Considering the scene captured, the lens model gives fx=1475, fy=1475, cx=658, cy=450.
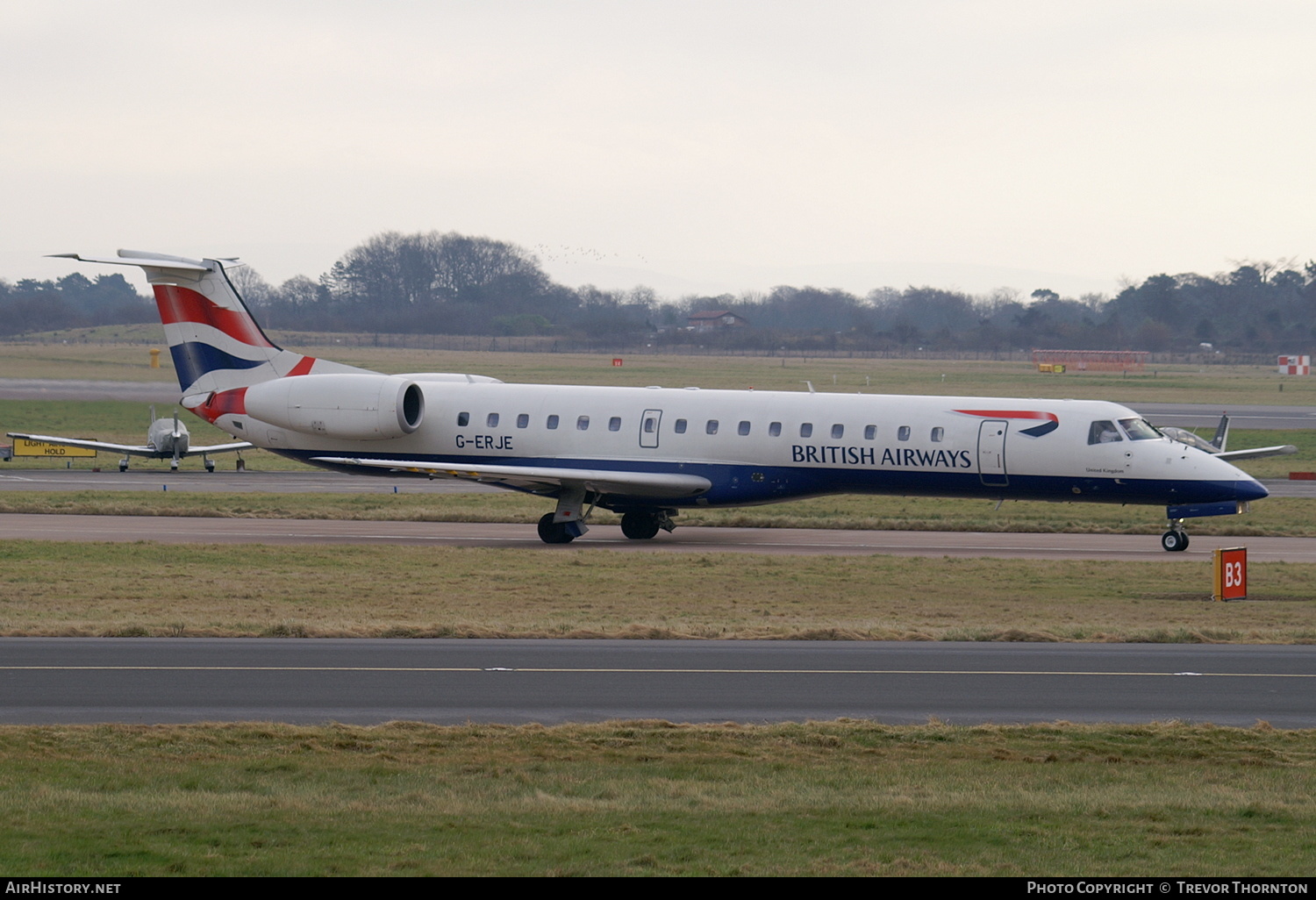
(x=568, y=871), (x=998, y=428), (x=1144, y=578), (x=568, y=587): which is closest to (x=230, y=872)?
(x=568, y=871)

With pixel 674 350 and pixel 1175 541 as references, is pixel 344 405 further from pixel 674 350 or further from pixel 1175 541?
pixel 674 350

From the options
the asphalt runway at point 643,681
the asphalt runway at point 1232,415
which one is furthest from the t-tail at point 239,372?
the asphalt runway at point 1232,415

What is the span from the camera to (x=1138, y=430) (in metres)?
29.7

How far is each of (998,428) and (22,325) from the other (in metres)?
151

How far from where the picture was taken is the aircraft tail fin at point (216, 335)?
34.1 meters

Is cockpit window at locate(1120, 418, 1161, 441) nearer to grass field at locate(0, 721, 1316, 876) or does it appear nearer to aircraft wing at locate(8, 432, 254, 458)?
grass field at locate(0, 721, 1316, 876)

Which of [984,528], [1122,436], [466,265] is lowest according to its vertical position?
[984,528]

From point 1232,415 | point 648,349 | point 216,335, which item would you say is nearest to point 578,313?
point 648,349

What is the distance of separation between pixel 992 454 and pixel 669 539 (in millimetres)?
7609

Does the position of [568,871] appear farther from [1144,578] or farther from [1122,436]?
[1122,436]

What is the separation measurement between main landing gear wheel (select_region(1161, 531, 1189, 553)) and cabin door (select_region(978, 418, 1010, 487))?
3.95m

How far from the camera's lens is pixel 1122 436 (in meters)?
29.4

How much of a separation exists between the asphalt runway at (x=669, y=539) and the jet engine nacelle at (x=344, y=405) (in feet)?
7.80

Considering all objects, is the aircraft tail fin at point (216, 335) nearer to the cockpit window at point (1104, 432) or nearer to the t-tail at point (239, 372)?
the t-tail at point (239, 372)
